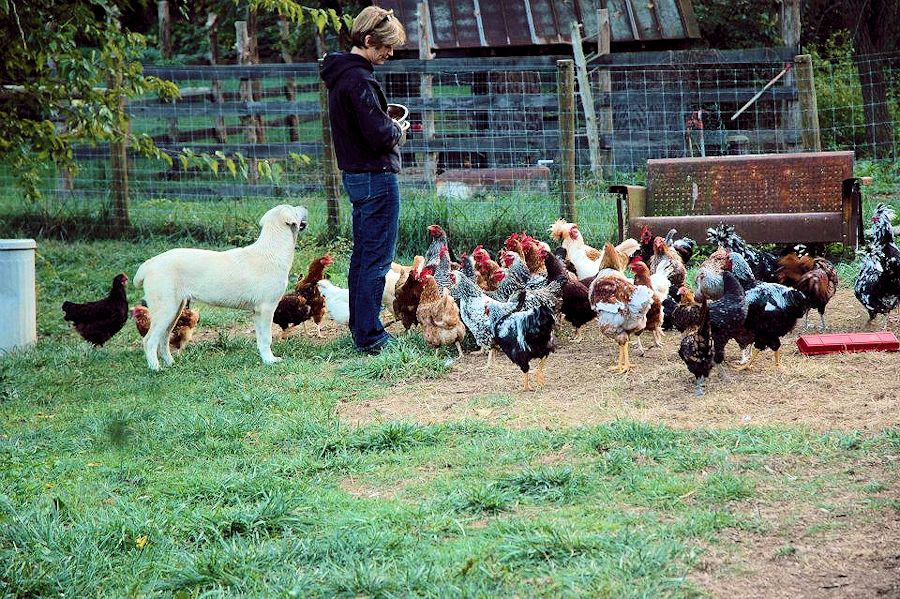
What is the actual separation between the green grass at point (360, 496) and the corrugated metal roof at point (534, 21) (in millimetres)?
12051

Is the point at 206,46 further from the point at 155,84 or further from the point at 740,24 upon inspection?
the point at 155,84

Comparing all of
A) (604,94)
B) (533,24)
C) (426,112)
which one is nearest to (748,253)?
(426,112)

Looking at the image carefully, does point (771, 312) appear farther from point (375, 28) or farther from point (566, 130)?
point (566, 130)

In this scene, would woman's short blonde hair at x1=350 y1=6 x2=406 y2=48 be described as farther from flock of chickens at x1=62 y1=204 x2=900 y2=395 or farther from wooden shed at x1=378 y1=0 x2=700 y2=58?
wooden shed at x1=378 y1=0 x2=700 y2=58

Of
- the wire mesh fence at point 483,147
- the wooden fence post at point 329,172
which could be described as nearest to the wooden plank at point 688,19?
the wire mesh fence at point 483,147

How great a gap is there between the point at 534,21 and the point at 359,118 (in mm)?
11480

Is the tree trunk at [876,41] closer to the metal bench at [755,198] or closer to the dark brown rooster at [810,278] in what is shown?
the metal bench at [755,198]

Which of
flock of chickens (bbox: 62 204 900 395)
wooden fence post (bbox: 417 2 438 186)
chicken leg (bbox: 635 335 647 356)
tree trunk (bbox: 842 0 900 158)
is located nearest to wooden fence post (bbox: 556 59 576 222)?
wooden fence post (bbox: 417 2 438 186)

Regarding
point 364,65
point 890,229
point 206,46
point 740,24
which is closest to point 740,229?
point 890,229

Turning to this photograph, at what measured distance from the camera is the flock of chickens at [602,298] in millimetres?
6203

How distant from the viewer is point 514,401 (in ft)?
20.2

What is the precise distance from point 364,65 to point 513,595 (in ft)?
15.3

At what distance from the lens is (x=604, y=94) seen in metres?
14.3

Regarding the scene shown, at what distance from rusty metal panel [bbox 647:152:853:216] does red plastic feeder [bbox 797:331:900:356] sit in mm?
3667
